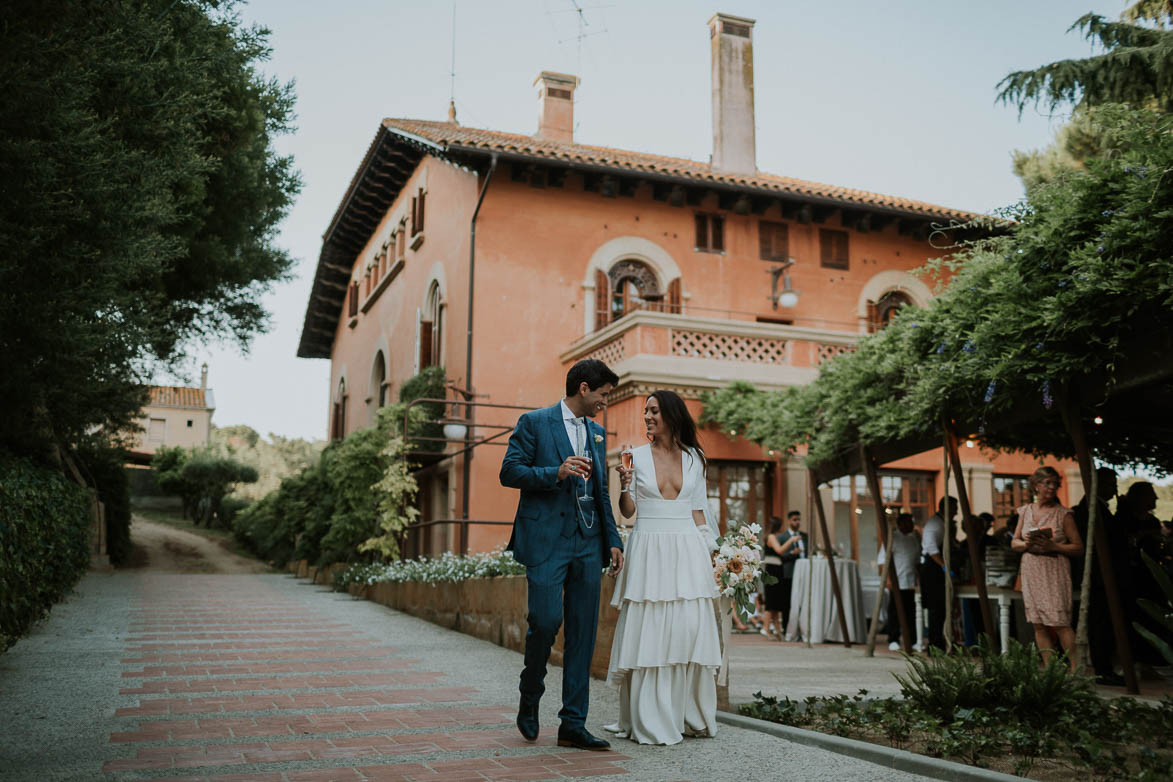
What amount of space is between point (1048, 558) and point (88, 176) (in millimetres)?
7949

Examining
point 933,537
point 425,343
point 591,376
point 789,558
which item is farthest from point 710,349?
point 591,376

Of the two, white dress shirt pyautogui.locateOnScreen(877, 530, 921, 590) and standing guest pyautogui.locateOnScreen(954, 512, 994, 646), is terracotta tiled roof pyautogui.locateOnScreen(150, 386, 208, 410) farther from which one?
standing guest pyautogui.locateOnScreen(954, 512, 994, 646)

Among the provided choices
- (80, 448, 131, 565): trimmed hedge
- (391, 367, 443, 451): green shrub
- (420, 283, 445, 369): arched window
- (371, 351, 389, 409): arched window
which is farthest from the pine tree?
(80, 448, 131, 565): trimmed hedge

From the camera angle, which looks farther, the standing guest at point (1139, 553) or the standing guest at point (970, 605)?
the standing guest at point (970, 605)

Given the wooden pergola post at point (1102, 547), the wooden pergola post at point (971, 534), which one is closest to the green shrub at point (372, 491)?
the wooden pergola post at point (971, 534)

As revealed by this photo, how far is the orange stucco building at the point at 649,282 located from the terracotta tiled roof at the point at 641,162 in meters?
0.07

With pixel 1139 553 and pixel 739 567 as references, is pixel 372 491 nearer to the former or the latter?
pixel 1139 553

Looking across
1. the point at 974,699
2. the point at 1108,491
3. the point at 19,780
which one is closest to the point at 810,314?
the point at 1108,491

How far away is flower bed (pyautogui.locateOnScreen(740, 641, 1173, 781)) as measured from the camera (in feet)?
15.6

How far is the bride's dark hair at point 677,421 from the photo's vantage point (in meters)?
5.55

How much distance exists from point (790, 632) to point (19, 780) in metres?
10.8

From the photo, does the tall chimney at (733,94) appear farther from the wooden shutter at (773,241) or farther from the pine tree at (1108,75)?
the pine tree at (1108,75)

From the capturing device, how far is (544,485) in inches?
199

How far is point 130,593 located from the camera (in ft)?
51.6
